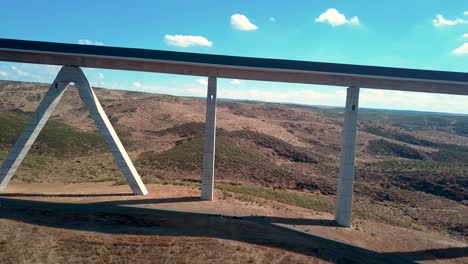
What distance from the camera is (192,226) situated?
19734 mm

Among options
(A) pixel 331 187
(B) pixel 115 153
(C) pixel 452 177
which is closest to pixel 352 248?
(B) pixel 115 153

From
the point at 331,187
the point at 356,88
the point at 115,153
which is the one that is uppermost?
the point at 356,88

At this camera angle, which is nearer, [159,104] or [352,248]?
[352,248]

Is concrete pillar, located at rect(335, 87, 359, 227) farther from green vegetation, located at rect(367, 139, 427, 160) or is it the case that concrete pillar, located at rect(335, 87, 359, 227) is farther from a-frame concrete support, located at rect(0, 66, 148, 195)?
green vegetation, located at rect(367, 139, 427, 160)

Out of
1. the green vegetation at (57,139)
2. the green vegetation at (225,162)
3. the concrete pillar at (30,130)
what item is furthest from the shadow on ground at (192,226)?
the green vegetation at (57,139)

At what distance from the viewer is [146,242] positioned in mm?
16969

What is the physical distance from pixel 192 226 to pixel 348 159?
10.1 m

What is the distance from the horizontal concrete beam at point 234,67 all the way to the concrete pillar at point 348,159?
45.7 inches

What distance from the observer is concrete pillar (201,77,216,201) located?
2427 cm

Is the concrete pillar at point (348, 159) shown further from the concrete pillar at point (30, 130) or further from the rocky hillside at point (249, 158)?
the concrete pillar at point (30, 130)

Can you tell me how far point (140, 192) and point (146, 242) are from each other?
860 centimetres

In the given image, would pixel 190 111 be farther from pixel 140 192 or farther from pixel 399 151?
pixel 140 192

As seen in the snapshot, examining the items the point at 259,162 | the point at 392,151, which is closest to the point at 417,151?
the point at 392,151

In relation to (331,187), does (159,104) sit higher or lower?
higher
